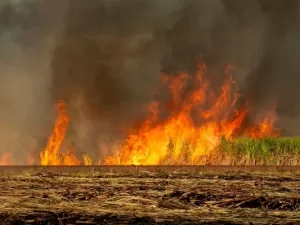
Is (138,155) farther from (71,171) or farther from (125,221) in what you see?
(125,221)

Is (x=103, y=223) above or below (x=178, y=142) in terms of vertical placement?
below

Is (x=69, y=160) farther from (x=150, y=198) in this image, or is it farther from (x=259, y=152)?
(x=150, y=198)

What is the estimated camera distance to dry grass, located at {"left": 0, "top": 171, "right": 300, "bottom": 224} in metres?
4.06

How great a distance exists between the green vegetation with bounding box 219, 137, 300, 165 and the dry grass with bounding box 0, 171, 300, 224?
4333mm

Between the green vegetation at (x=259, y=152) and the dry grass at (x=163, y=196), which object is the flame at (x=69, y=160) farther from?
the dry grass at (x=163, y=196)

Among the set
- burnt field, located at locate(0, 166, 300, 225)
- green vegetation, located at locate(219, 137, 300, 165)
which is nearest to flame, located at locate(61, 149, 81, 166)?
green vegetation, located at locate(219, 137, 300, 165)

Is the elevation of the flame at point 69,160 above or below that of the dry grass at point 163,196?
above

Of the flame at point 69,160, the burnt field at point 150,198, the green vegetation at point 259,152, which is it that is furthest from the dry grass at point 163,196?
the flame at point 69,160

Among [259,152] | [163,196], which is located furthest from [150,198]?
[259,152]

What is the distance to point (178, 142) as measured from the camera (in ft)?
37.2

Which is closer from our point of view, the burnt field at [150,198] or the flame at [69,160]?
the burnt field at [150,198]

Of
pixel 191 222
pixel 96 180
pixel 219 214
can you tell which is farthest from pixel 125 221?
pixel 96 180

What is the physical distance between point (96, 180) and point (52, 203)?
66.3 inches

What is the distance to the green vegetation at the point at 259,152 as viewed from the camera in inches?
441
